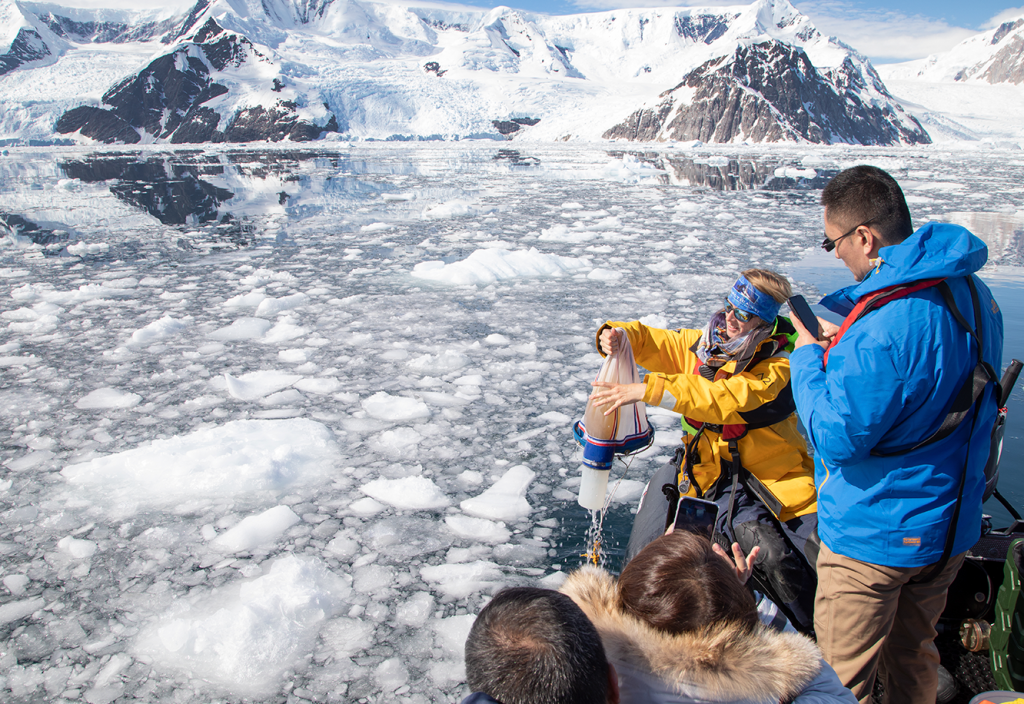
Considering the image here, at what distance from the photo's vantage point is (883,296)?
1.39 meters

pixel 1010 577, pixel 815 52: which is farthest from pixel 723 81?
pixel 1010 577

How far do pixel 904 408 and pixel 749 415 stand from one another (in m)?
0.68

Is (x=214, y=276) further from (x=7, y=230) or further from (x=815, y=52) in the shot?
(x=815, y=52)

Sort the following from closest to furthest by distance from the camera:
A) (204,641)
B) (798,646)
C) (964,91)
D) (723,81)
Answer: (798,646), (204,641), (723,81), (964,91)

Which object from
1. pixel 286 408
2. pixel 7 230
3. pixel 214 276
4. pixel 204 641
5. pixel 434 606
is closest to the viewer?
pixel 204 641

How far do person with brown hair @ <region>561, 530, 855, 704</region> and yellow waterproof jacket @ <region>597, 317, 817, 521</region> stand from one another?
76 cm

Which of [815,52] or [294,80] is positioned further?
[815,52]

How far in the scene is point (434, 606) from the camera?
2361mm

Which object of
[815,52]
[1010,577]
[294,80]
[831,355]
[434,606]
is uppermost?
[815,52]

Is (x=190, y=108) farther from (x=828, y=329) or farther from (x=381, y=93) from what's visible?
(x=828, y=329)

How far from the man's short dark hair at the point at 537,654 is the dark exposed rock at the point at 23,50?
13907 centimetres

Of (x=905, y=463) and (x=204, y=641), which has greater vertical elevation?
(x=905, y=463)

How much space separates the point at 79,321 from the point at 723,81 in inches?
3813

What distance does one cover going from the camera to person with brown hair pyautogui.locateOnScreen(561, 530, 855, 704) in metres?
1.13
